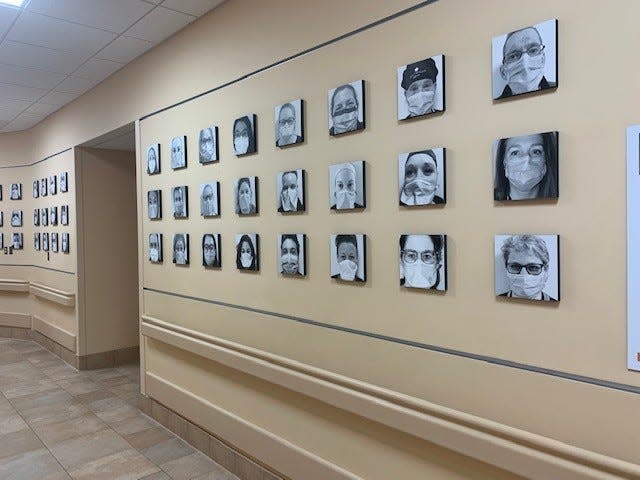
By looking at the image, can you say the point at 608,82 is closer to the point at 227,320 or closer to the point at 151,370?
the point at 227,320

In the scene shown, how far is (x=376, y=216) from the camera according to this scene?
2518mm

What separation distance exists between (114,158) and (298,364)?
4852 mm

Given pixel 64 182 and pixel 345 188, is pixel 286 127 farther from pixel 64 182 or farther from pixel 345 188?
pixel 64 182

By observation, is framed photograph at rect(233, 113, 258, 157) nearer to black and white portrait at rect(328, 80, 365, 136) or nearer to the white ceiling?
black and white portrait at rect(328, 80, 365, 136)

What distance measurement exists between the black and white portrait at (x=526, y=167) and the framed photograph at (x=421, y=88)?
0.38 meters

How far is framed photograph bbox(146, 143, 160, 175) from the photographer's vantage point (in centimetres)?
442

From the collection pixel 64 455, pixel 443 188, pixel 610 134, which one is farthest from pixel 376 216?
pixel 64 455

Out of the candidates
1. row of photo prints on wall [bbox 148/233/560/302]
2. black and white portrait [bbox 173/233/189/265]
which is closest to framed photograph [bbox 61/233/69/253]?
black and white portrait [bbox 173/233/189/265]

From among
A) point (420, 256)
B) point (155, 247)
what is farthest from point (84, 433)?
point (420, 256)

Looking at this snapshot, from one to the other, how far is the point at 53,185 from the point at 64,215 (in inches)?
25.5

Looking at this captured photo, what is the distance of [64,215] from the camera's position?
655 centimetres

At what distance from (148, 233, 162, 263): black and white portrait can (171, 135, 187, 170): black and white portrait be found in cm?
72

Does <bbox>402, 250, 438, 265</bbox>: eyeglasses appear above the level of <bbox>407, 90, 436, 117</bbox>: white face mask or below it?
below

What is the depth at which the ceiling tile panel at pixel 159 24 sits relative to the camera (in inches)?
146
